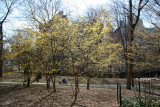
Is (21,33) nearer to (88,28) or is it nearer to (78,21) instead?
(78,21)

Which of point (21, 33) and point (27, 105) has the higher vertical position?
point (21, 33)

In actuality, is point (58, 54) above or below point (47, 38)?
below

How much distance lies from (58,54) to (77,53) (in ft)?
5.44

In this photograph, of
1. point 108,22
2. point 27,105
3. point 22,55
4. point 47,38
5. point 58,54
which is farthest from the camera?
point 22,55

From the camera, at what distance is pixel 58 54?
7719 mm

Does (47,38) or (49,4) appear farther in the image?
(49,4)

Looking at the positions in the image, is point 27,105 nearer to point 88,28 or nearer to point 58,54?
point 58,54

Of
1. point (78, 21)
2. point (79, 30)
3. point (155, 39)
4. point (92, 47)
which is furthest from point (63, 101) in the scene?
point (155, 39)

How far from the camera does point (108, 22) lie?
20.7ft

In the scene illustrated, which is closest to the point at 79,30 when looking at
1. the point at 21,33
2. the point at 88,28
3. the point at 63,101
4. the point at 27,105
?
the point at 88,28

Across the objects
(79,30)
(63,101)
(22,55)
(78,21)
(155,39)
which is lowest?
(63,101)

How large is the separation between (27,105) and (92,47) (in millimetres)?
3664

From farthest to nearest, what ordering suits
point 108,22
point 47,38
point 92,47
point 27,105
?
point 47,38
point 108,22
point 92,47
point 27,105

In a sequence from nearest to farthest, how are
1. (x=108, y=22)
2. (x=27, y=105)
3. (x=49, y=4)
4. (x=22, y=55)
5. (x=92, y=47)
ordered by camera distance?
(x=27, y=105) < (x=92, y=47) < (x=108, y=22) < (x=22, y=55) < (x=49, y=4)
